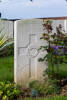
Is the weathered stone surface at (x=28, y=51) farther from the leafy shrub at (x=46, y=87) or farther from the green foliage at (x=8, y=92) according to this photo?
the green foliage at (x=8, y=92)

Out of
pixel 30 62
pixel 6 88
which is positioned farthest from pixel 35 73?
pixel 6 88

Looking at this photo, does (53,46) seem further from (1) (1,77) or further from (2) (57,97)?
(1) (1,77)

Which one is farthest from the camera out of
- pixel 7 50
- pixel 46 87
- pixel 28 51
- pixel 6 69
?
pixel 7 50

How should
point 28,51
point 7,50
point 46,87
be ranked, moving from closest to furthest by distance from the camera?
point 46,87 < point 28,51 < point 7,50

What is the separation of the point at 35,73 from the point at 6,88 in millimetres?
933

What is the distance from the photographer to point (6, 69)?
7059 mm

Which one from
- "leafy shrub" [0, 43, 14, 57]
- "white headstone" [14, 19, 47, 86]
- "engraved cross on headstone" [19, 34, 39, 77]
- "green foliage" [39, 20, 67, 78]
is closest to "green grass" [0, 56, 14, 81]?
"leafy shrub" [0, 43, 14, 57]

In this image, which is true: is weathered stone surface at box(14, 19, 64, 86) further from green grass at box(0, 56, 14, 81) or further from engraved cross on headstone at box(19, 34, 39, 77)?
green grass at box(0, 56, 14, 81)

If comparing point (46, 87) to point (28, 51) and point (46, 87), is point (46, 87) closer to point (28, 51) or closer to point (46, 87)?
point (46, 87)

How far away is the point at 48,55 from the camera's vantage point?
477 centimetres

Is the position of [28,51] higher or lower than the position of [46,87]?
higher

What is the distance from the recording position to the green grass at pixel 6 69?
5.96 meters

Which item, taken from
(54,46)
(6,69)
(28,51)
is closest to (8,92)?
(28,51)

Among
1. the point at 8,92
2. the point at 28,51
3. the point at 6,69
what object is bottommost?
the point at 8,92
